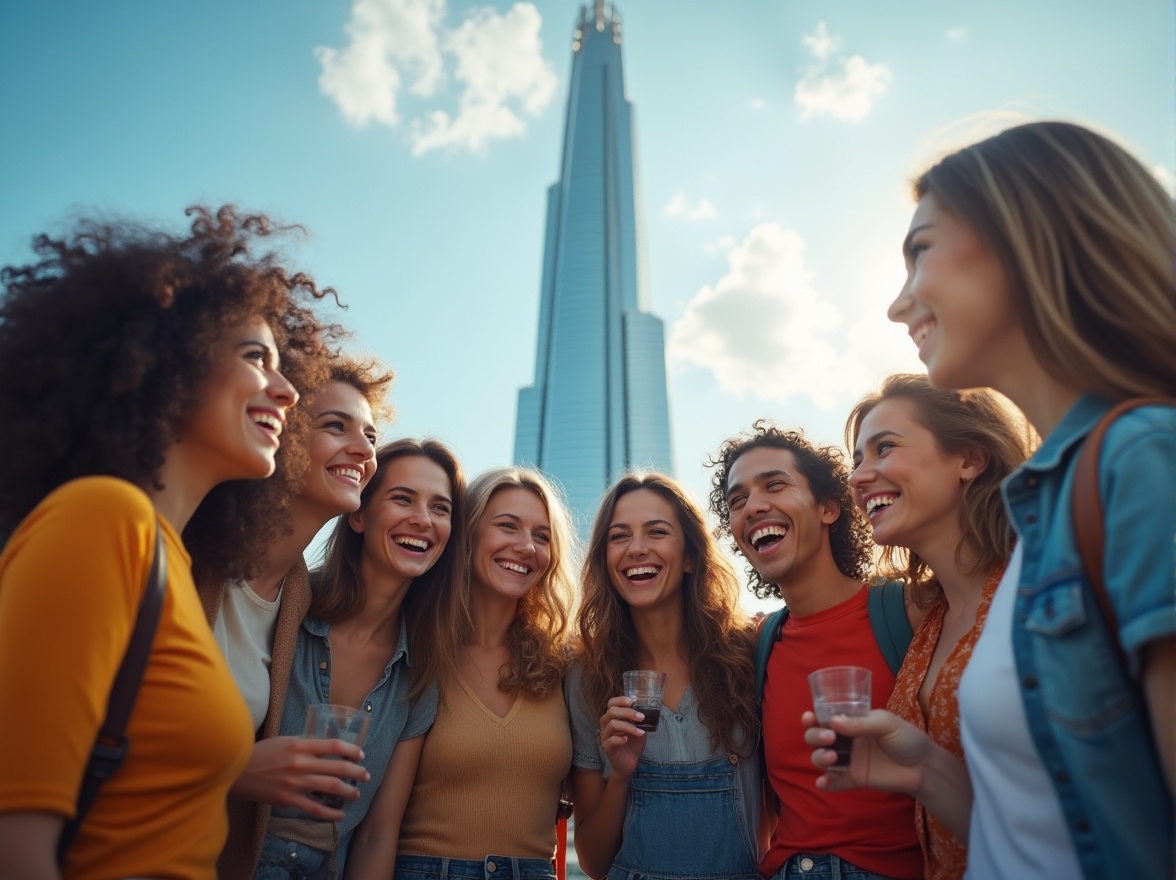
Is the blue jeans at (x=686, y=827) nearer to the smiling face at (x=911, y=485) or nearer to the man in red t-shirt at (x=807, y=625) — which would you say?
the man in red t-shirt at (x=807, y=625)

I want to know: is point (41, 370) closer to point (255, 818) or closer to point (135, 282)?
point (135, 282)

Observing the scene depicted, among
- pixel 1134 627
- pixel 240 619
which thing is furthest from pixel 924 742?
pixel 240 619

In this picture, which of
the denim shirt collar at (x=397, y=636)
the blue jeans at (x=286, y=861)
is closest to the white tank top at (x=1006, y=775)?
the blue jeans at (x=286, y=861)

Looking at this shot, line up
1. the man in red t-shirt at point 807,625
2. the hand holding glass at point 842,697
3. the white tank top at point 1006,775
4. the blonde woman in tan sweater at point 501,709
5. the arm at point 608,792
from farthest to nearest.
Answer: the blonde woman in tan sweater at point 501,709 < the arm at point 608,792 < the man in red t-shirt at point 807,625 < the hand holding glass at point 842,697 < the white tank top at point 1006,775

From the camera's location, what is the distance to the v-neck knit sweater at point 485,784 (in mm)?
3775

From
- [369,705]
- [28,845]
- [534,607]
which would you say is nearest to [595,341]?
[534,607]

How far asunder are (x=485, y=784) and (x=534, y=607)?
1270 millimetres

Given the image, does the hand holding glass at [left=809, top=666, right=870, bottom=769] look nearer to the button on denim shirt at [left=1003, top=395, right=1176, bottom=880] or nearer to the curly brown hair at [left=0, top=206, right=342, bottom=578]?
the button on denim shirt at [left=1003, top=395, right=1176, bottom=880]

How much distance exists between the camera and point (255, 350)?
8.68ft

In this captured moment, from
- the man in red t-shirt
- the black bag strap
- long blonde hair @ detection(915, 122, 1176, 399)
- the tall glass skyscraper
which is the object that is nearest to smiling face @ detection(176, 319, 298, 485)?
the black bag strap

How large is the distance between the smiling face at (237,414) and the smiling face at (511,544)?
217 centimetres

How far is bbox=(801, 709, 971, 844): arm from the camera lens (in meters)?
2.47

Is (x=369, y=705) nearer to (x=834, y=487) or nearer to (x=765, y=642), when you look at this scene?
(x=765, y=642)

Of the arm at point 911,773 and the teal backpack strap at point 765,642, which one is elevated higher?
the teal backpack strap at point 765,642
